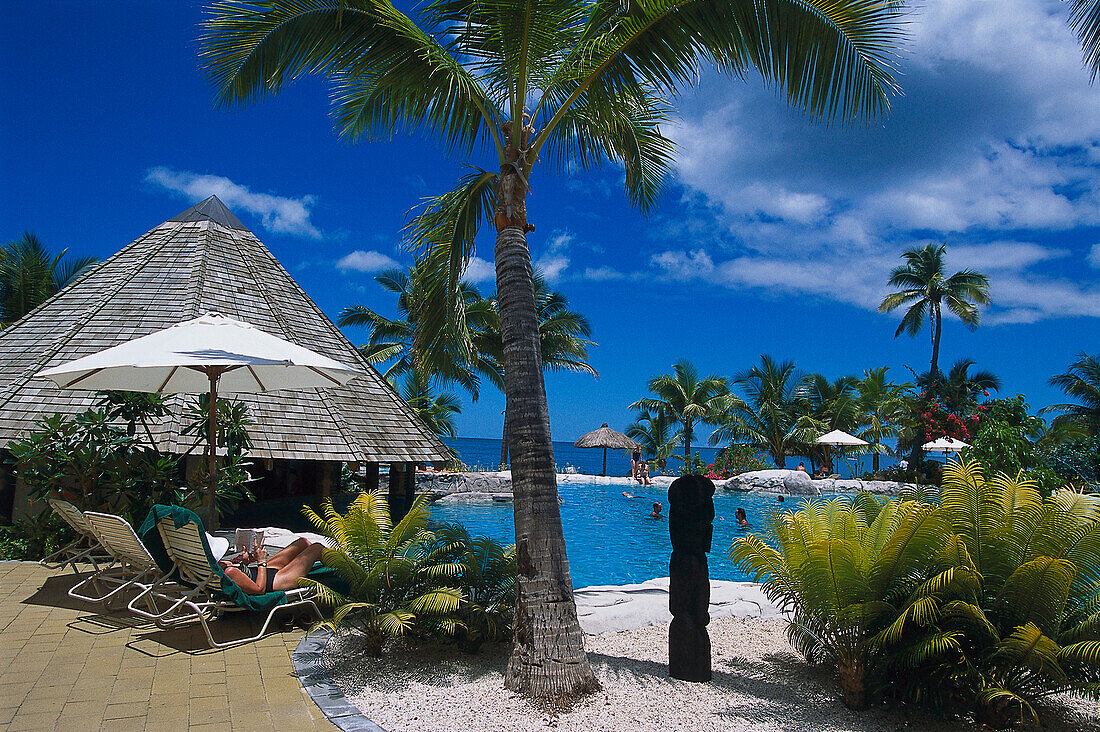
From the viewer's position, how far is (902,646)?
4.00m

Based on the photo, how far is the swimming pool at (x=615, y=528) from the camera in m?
13.9

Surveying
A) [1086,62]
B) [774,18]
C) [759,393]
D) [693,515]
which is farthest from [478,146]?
[759,393]

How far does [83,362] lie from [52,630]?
2.46 metres

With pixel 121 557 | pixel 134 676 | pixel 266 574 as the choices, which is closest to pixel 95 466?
pixel 121 557

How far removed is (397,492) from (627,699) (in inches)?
420

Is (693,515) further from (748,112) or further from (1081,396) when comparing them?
(1081,396)

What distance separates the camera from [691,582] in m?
4.53

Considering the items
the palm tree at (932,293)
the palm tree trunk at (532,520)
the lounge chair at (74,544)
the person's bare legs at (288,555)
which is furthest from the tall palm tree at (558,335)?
the palm tree trunk at (532,520)

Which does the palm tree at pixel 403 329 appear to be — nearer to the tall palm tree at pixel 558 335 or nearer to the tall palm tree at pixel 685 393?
the tall palm tree at pixel 558 335

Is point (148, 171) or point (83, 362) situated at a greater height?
point (148, 171)

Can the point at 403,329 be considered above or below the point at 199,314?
above

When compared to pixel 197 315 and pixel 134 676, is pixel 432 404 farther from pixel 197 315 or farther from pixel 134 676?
pixel 134 676

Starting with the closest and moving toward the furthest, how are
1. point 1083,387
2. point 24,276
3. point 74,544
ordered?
1. point 74,544
2. point 24,276
3. point 1083,387

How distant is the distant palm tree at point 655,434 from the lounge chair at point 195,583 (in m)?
30.5
